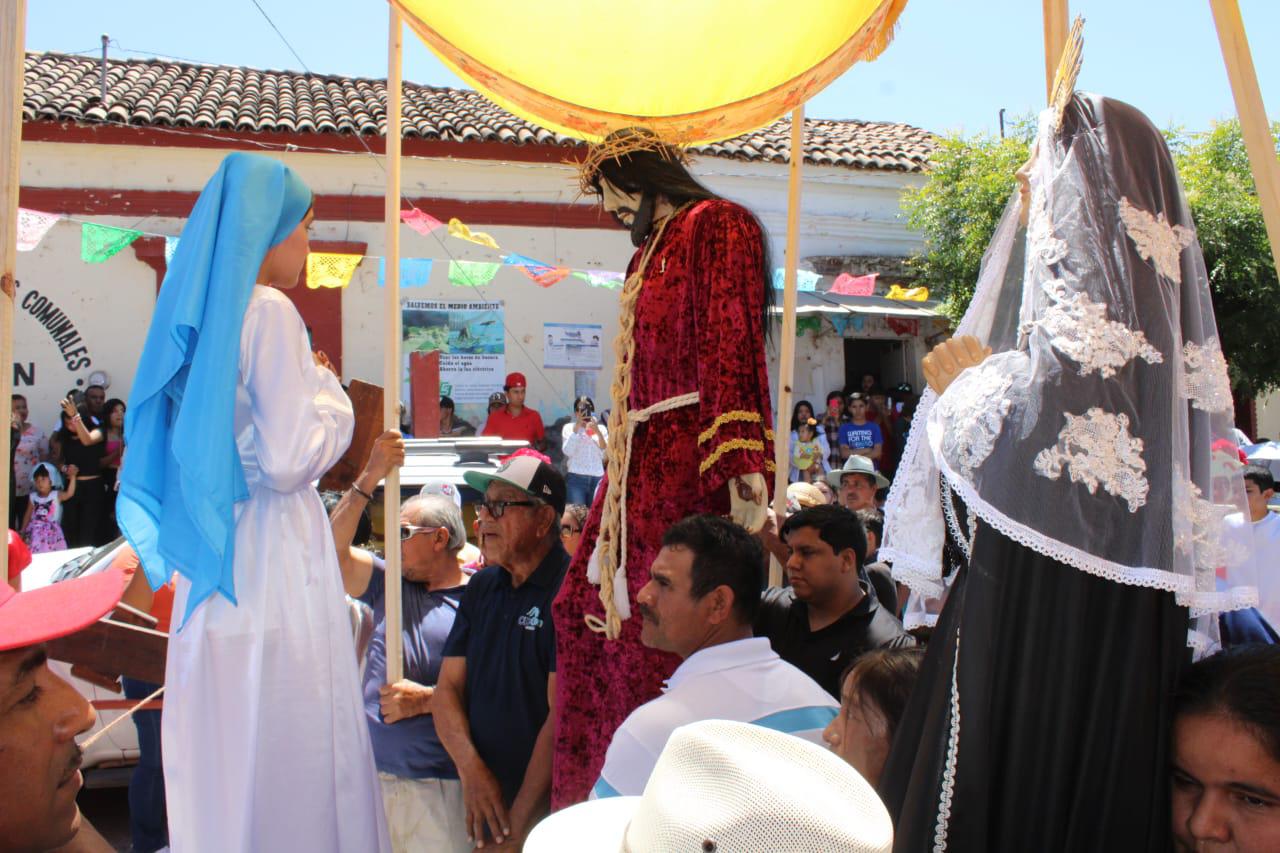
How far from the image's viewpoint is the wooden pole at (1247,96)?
188cm

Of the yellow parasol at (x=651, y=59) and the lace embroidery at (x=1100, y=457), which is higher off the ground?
the yellow parasol at (x=651, y=59)

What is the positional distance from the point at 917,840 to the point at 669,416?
148cm

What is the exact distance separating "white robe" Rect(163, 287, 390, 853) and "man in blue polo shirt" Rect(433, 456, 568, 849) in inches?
28.0

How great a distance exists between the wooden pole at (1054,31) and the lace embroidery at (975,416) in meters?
0.69

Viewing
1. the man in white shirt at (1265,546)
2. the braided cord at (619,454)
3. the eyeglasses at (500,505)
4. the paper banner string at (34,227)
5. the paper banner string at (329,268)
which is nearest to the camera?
the braided cord at (619,454)

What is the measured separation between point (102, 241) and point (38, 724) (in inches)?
384

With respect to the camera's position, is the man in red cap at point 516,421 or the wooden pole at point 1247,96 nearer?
the wooden pole at point 1247,96

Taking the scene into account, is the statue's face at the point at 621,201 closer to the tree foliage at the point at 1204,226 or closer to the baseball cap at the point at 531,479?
the baseball cap at the point at 531,479

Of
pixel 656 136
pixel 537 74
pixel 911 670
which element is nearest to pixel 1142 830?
pixel 911 670

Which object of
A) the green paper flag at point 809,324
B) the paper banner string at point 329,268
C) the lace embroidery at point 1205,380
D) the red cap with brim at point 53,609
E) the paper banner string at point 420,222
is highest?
the paper banner string at point 420,222

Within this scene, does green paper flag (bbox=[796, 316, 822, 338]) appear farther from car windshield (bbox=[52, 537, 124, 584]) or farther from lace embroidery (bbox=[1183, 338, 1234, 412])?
lace embroidery (bbox=[1183, 338, 1234, 412])

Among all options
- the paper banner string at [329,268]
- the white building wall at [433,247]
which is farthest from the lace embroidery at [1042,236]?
the white building wall at [433,247]

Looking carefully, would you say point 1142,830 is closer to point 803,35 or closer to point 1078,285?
point 1078,285

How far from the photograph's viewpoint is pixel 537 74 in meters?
3.47
